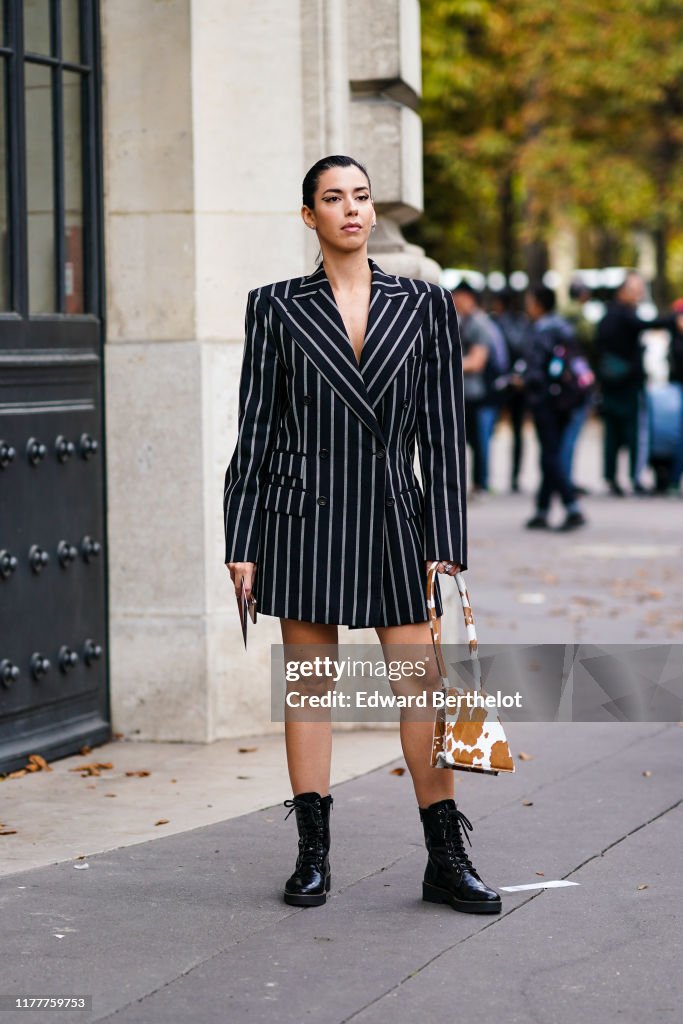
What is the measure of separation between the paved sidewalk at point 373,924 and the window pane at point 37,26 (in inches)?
112

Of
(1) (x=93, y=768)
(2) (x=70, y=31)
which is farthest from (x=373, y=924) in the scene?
(2) (x=70, y=31)

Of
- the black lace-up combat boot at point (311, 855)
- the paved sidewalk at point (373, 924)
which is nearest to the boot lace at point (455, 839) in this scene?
the paved sidewalk at point (373, 924)

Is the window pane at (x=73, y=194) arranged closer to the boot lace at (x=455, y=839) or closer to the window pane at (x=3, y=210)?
the window pane at (x=3, y=210)

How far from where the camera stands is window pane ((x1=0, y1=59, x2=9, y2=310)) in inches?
258

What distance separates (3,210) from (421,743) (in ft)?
9.09

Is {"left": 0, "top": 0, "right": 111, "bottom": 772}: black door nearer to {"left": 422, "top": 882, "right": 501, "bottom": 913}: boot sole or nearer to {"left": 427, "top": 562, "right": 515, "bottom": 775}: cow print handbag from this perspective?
{"left": 422, "top": 882, "right": 501, "bottom": 913}: boot sole

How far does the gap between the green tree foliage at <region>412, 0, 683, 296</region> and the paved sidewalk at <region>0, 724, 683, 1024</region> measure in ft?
87.8

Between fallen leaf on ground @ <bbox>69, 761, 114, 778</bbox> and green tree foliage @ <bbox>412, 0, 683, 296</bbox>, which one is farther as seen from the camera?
green tree foliage @ <bbox>412, 0, 683, 296</bbox>

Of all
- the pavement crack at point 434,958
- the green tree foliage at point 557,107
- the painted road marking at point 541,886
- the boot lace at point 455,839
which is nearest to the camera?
the pavement crack at point 434,958

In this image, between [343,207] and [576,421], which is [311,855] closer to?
[343,207]

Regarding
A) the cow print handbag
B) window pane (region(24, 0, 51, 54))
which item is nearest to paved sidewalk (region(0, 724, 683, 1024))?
the cow print handbag

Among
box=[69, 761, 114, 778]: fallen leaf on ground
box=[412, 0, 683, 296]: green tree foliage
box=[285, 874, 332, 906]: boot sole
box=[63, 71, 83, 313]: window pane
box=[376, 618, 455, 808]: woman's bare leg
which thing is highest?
box=[412, 0, 683, 296]: green tree foliage

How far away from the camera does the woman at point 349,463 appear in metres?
4.79

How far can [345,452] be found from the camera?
4.80 m
